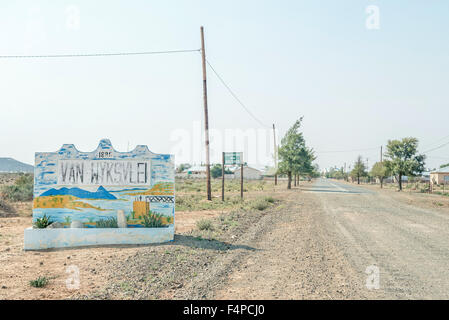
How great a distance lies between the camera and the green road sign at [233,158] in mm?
26359

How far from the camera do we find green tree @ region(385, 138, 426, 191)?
4869cm

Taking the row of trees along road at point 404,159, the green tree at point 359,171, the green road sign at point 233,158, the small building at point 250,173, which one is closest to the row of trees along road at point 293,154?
the row of trees along road at point 404,159

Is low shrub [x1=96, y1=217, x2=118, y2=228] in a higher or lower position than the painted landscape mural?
lower

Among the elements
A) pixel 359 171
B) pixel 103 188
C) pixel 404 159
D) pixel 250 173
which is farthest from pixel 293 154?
pixel 250 173

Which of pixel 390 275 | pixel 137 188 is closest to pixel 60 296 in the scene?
pixel 137 188

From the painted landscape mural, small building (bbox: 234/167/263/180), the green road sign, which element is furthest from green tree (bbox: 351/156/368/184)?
the painted landscape mural

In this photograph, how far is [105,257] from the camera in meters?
8.41

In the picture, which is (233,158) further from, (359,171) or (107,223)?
(359,171)

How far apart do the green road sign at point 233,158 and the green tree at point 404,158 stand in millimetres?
32207

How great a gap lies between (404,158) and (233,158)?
33960mm

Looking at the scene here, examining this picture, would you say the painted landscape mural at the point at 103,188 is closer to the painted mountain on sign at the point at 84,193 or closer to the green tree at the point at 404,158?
the painted mountain on sign at the point at 84,193

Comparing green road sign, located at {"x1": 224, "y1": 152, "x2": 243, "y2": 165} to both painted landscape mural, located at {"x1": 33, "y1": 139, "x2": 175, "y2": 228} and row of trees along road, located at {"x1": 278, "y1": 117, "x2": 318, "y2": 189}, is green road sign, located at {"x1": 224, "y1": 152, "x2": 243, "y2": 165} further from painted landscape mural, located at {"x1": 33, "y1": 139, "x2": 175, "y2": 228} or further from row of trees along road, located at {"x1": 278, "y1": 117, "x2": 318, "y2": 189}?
row of trees along road, located at {"x1": 278, "y1": 117, "x2": 318, "y2": 189}
